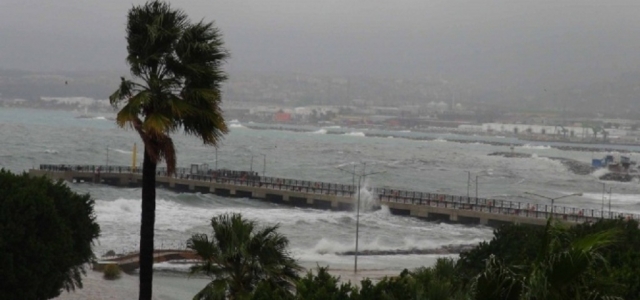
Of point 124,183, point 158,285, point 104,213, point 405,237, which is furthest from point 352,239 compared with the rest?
point 124,183

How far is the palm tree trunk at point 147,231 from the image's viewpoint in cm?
1235

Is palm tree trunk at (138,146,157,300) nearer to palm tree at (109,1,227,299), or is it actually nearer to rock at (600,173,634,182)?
palm tree at (109,1,227,299)

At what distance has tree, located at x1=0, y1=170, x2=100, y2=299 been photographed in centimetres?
1812

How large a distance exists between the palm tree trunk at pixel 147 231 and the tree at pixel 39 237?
6331 mm

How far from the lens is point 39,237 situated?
1892cm

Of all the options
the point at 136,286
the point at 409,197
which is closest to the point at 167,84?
the point at 136,286

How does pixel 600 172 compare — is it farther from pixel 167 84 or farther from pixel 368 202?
pixel 167 84

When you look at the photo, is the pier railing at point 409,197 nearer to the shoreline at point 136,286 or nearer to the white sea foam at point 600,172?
the shoreline at point 136,286

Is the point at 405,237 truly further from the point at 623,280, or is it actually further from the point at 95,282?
the point at 623,280

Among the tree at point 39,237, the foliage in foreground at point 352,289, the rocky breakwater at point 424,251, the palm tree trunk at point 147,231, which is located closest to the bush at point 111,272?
the tree at point 39,237

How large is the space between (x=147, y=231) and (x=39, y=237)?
7.32 meters

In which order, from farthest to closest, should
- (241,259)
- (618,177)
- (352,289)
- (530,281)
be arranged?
(618,177) → (241,259) → (352,289) → (530,281)

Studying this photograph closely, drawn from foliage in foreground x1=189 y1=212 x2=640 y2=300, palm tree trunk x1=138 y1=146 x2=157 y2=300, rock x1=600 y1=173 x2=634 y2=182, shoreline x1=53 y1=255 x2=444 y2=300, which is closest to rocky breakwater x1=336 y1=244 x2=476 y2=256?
shoreline x1=53 y1=255 x2=444 y2=300

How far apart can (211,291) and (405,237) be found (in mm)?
43135
